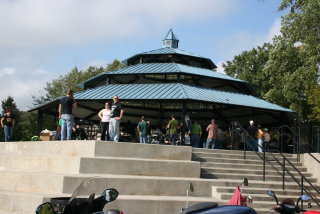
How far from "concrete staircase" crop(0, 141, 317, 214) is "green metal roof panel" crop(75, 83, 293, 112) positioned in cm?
621

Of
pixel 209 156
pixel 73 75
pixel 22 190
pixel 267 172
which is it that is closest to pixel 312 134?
pixel 267 172

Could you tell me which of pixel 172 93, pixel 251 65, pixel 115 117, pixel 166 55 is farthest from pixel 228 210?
pixel 251 65

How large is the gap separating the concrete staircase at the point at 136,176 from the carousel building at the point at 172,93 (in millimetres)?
6753

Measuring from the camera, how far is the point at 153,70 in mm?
24297

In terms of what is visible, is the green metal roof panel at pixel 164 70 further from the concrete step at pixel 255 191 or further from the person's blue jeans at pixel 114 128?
the concrete step at pixel 255 191

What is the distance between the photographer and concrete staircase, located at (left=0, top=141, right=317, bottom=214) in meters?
11.2

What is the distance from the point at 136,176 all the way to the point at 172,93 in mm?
9269

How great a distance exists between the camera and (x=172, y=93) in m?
21.6

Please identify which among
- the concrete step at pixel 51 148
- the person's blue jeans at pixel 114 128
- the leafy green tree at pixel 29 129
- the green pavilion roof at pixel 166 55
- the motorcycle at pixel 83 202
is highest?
the green pavilion roof at pixel 166 55

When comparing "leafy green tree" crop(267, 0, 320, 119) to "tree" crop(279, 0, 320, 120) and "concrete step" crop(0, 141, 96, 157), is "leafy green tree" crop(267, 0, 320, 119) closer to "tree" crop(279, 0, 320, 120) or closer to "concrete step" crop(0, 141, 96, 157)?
"tree" crop(279, 0, 320, 120)

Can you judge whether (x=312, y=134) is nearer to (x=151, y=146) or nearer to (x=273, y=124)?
(x=151, y=146)

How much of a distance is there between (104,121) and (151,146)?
2.46 m

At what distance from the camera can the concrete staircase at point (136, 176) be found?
1125 centimetres

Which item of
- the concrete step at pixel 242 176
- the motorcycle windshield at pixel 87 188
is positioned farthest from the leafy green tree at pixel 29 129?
the motorcycle windshield at pixel 87 188
